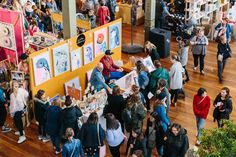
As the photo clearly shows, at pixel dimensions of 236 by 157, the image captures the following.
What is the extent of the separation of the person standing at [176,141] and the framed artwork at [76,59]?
3.67 metres

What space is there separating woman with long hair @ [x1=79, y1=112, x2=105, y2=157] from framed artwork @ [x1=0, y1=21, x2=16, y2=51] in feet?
11.9

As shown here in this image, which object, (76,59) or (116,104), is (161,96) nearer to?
(116,104)

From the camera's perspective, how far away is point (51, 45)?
9.01 meters

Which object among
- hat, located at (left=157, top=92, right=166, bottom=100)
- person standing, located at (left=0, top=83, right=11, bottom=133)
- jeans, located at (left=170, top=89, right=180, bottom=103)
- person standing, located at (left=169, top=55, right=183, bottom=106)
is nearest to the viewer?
hat, located at (left=157, top=92, right=166, bottom=100)

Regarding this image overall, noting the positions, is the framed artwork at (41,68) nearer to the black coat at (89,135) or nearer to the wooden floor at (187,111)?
the wooden floor at (187,111)

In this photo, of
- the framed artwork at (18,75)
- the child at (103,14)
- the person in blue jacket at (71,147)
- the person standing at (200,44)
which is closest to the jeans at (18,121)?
the framed artwork at (18,75)

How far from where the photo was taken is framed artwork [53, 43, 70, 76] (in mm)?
8734

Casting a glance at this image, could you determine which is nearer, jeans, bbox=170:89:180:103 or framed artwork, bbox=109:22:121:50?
jeans, bbox=170:89:180:103

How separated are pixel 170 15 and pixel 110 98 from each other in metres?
6.49

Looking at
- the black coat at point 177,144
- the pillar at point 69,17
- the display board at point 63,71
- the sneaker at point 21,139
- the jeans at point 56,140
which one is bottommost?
the sneaker at point 21,139

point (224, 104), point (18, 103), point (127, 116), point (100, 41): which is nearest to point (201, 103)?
point (224, 104)

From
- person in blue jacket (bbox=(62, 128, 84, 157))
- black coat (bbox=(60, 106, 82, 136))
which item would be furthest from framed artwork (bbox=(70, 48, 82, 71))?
person in blue jacket (bbox=(62, 128, 84, 157))

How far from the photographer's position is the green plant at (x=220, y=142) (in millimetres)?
3867

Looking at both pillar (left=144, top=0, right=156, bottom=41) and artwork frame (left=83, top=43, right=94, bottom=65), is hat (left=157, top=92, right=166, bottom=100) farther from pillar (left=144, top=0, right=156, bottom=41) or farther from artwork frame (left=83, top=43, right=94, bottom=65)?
pillar (left=144, top=0, right=156, bottom=41)
